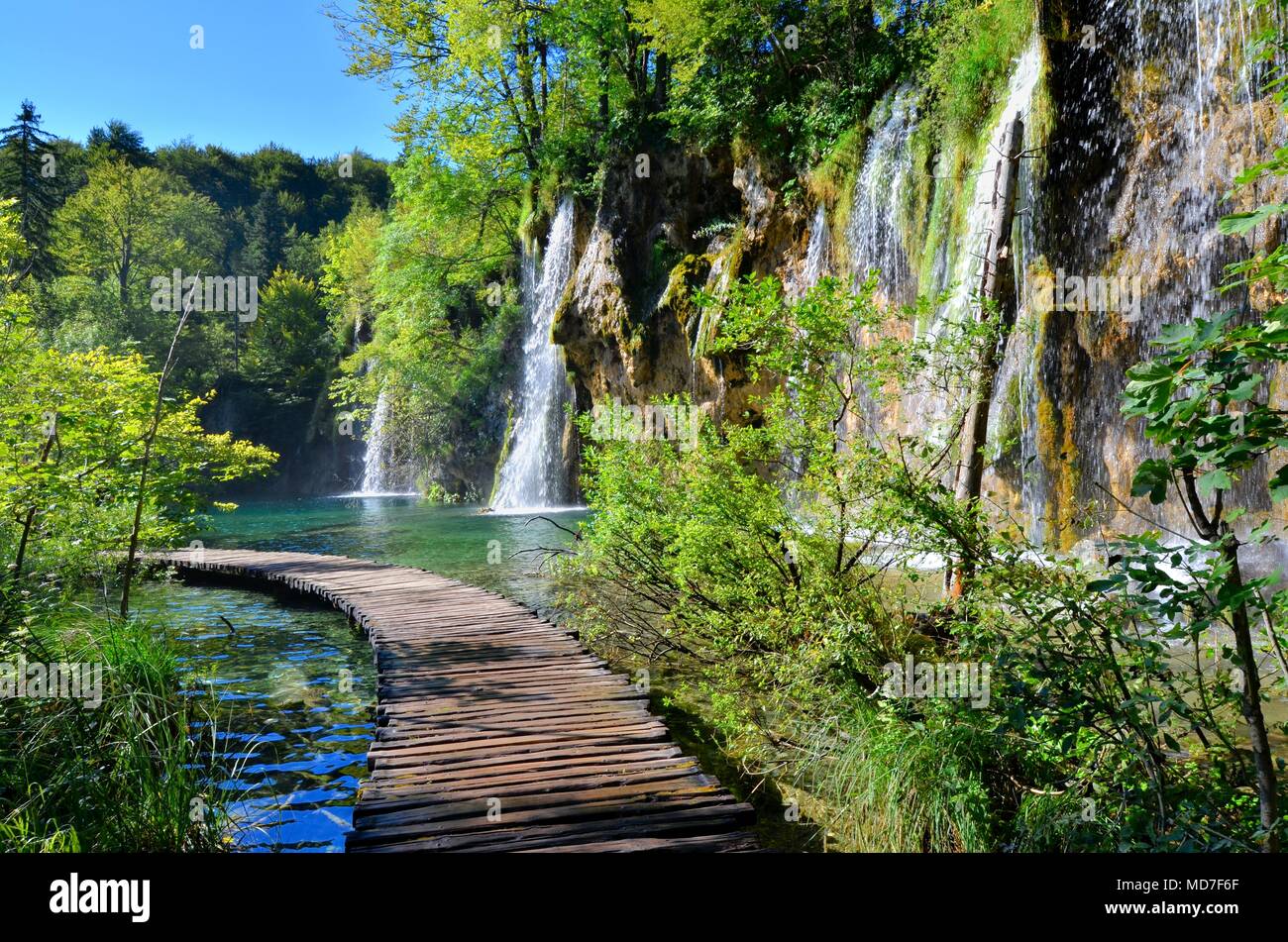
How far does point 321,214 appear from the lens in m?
67.7

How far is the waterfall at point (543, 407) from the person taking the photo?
26.9 meters

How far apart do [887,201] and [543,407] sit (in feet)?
48.3

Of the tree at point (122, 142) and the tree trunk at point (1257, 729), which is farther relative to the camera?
the tree at point (122, 142)

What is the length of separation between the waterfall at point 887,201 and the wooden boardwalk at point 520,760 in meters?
9.87

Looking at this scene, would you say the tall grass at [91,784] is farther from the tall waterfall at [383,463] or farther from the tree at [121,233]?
the tree at [121,233]

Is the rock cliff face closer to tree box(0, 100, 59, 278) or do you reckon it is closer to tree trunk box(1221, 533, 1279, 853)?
tree trunk box(1221, 533, 1279, 853)

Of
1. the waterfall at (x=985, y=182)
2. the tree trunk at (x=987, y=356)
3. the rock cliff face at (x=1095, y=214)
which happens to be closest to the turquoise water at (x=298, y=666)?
the tree trunk at (x=987, y=356)

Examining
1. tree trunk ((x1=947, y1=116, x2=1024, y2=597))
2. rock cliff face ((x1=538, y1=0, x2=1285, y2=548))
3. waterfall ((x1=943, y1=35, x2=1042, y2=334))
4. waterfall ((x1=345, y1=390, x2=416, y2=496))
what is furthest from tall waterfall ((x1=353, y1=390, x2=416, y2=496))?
tree trunk ((x1=947, y1=116, x2=1024, y2=597))

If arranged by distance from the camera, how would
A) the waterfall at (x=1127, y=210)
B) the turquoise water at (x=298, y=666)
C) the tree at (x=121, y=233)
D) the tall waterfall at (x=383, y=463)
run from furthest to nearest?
the tree at (x=121, y=233)
the tall waterfall at (x=383, y=463)
the waterfall at (x=1127, y=210)
the turquoise water at (x=298, y=666)

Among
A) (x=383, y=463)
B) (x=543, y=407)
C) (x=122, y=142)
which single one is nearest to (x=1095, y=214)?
(x=543, y=407)

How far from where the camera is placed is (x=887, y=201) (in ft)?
51.7

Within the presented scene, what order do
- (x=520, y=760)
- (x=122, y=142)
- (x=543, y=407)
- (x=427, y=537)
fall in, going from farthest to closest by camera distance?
(x=122, y=142) < (x=543, y=407) < (x=427, y=537) < (x=520, y=760)

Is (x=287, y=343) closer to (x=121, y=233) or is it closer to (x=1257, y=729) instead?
(x=121, y=233)
